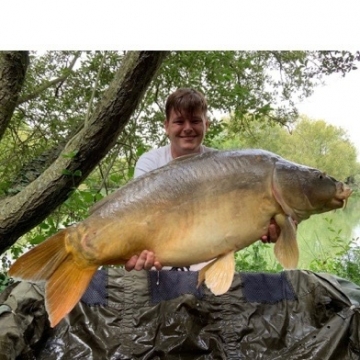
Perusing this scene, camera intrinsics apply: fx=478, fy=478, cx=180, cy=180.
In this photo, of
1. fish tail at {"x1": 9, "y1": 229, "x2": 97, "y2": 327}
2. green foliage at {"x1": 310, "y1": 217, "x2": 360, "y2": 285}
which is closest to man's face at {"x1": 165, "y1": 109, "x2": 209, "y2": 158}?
fish tail at {"x1": 9, "y1": 229, "x2": 97, "y2": 327}

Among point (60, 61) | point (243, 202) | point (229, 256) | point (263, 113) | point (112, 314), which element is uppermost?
point (60, 61)

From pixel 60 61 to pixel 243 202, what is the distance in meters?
2.14

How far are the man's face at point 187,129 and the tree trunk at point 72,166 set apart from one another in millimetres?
318

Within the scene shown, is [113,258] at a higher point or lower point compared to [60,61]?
lower

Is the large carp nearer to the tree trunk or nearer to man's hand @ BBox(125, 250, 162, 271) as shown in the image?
man's hand @ BBox(125, 250, 162, 271)

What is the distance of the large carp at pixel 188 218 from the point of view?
3.87 ft

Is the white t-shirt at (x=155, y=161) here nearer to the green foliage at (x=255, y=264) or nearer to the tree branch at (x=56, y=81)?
the green foliage at (x=255, y=264)

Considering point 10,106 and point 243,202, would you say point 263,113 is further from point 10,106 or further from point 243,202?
point 243,202

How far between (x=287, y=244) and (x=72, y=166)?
1203 millimetres

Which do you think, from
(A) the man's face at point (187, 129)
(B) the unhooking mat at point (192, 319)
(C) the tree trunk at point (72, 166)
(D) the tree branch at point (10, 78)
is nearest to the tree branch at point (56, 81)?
(D) the tree branch at point (10, 78)

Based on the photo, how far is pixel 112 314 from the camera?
5.78 ft

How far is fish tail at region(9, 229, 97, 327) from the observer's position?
3.84ft

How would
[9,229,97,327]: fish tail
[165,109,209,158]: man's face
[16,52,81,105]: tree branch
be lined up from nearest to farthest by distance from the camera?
1. [9,229,97,327]: fish tail
2. [165,109,209,158]: man's face
3. [16,52,81,105]: tree branch
